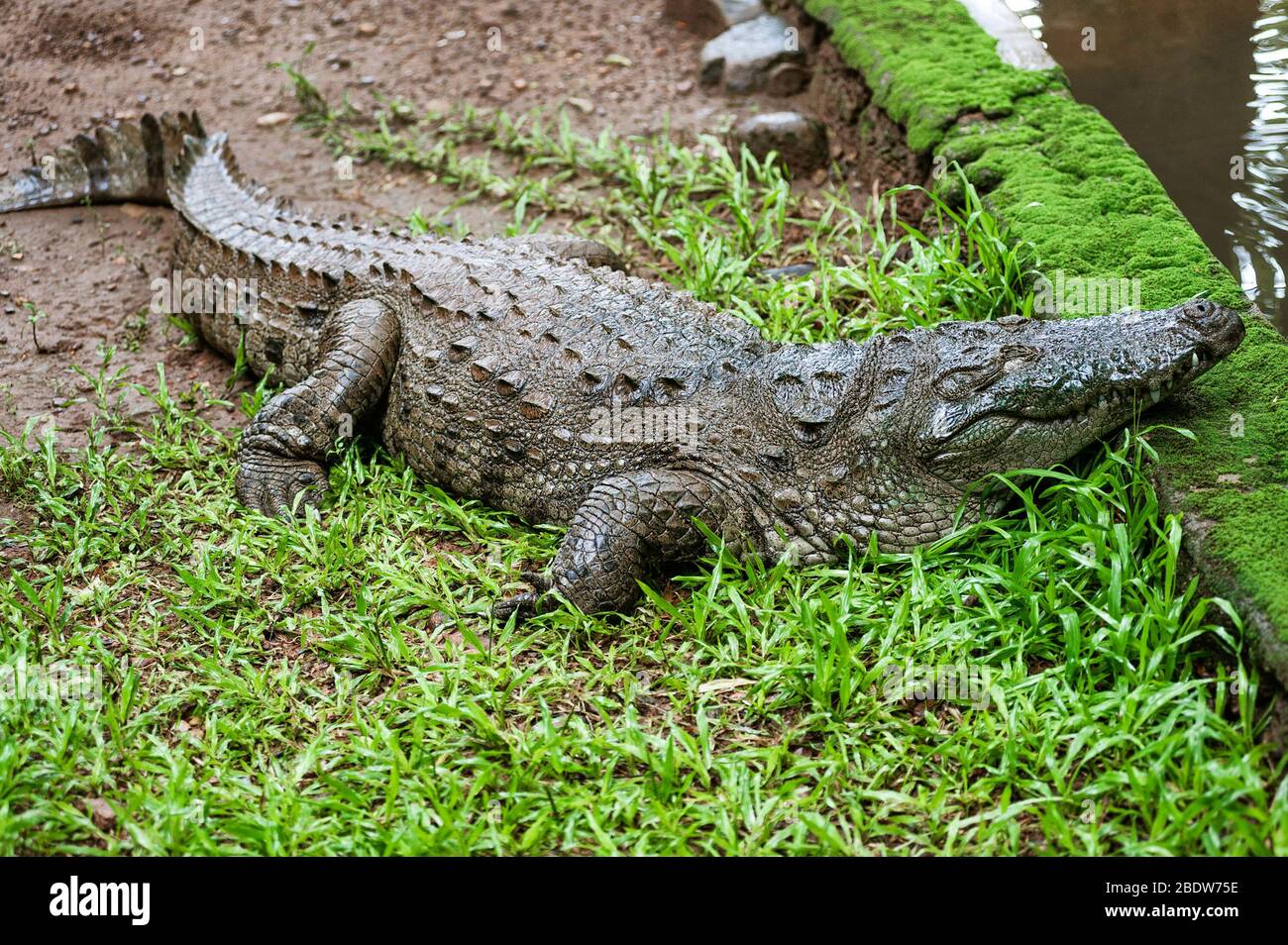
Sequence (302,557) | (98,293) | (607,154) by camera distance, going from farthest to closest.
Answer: (607,154), (98,293), (302,557)

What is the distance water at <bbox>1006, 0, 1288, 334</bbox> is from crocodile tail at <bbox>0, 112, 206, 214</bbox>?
5761 millimetres

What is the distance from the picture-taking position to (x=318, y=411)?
509 centimetres

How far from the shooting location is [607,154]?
733 centimetres

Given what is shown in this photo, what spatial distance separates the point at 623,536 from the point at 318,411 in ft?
5.80

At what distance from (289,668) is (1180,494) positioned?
3357 mm

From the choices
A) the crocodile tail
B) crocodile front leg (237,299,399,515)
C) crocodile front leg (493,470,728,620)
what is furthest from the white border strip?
the crocodile tail

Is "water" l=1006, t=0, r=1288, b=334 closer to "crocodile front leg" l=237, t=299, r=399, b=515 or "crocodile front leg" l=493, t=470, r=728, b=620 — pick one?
"crocodile front leg" l=493, t=470, r=728, b=620

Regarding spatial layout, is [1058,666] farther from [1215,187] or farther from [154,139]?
[154,139]

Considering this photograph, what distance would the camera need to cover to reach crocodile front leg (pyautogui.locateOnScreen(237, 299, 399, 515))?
5.05 meters

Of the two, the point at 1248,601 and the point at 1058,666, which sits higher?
the point at 1248,601

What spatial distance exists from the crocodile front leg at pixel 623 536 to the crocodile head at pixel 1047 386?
2.82 feet

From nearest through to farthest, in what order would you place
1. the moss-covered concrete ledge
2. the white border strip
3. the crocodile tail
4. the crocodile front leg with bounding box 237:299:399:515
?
the moss-covered concrete ledge < the crocodile front leg with bounding box 237:299:399:515 < the white border strip < the crocodile tail

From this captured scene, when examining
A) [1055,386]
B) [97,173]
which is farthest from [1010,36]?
[97,173]
